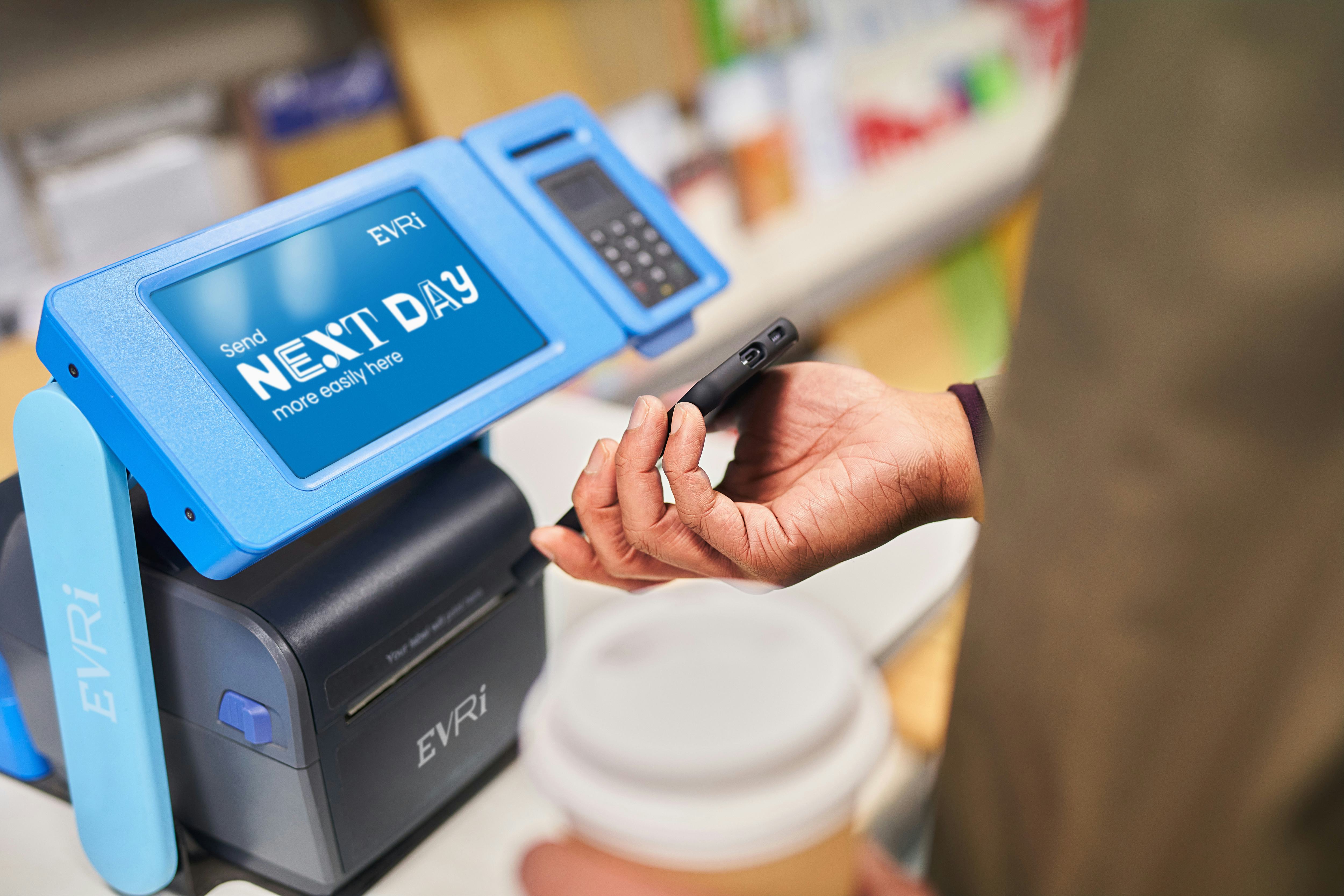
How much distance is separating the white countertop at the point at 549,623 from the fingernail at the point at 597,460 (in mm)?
66

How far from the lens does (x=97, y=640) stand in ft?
1.92

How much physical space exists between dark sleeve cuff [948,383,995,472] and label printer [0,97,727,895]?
8.7 inches

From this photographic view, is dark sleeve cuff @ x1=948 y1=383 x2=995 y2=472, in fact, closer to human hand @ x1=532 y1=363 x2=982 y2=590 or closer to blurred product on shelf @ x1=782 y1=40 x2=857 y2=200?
human hand @ x1=532 y1=363 x2=982 y2=590

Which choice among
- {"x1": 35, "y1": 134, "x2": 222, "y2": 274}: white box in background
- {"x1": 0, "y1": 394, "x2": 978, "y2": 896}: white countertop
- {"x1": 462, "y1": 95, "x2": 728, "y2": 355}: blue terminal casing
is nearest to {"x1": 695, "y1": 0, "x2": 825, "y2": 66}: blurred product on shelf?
{"x1": 35, "y1": 134, "x2": 222, "y2": 274}: white box in background

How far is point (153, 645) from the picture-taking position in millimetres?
608

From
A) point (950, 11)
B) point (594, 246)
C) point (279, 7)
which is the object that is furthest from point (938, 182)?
point (594, 246)

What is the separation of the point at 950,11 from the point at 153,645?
8.99 ft

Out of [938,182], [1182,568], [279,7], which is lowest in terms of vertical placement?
[938,182]

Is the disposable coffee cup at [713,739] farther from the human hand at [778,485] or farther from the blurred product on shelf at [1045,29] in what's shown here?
the blurred product on shelf at [1045,29]

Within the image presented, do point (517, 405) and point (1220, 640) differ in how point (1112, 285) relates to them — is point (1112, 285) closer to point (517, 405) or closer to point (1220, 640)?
point (1220, 640)

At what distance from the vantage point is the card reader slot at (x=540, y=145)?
735mm

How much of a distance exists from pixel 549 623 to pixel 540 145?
368 millimetres

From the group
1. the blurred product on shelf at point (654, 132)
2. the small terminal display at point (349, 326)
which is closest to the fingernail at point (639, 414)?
the small terminal display at point (349, 326)

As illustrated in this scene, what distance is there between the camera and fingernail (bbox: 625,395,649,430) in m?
0.55
